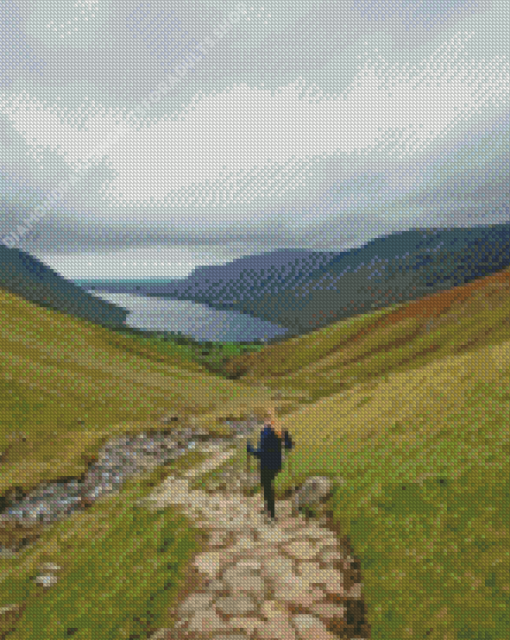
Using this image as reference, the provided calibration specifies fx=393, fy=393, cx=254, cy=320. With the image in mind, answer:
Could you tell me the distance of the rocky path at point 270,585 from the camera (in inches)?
325

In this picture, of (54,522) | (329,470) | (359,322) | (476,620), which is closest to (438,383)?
(329,470)

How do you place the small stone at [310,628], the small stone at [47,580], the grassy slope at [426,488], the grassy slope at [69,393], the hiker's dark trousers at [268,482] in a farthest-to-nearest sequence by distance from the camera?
the grassy slope at [69,393]
the hiker's dark trousers at [268,482]
the small stone at [47,580]
the grassy slope at [426,488]
the small stone at [310,628]

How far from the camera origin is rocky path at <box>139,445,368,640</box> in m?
8.25

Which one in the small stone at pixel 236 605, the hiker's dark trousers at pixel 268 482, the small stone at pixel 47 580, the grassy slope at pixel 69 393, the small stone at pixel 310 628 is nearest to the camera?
the small stone at pixel 310 628

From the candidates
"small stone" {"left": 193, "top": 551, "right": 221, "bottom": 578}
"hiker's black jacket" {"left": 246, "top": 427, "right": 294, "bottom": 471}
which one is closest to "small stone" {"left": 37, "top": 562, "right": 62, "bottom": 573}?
"small stone" {"left": 193, "top": 551, "right": 221, "bottom": 578}

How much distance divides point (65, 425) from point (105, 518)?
28581 millimetres

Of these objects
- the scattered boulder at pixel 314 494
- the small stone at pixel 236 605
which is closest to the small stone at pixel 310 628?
the small stone at pixel 236 605

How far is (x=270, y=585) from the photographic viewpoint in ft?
31.8

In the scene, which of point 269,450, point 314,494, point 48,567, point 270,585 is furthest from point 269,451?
point 48,567

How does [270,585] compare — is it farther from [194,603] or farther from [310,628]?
[194,603]

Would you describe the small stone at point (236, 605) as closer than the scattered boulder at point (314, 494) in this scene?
Yes

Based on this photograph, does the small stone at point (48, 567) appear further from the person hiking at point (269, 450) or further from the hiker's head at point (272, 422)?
the hiker's head at point (272, 422)

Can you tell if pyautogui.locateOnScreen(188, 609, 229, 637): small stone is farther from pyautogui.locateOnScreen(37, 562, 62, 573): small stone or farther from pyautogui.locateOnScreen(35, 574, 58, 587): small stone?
pyautogui.locateOnScreen(37, 562, 62, 573): small stone

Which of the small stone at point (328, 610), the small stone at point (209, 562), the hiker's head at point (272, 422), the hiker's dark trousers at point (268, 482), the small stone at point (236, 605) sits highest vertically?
the hiker's head at point (272, 422)
